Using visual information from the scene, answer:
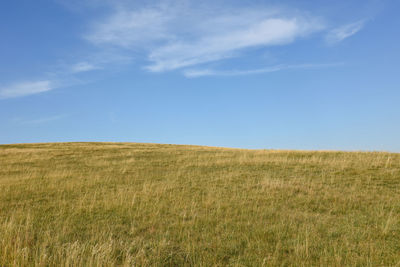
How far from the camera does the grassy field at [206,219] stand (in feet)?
19.3

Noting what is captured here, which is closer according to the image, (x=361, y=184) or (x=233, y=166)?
(x=361, y=184)

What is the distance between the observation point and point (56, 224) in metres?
8.45

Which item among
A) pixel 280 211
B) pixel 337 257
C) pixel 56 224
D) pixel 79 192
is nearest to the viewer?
pixel 337 257

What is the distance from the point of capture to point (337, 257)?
5.70m

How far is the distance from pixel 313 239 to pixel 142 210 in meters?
5.24

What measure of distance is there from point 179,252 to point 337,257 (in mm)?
3146

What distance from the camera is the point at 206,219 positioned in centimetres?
831

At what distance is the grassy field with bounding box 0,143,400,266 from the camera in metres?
5.89

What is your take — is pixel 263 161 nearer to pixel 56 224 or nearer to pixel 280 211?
pixel 280 211

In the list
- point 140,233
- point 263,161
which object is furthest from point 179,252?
point 263,161

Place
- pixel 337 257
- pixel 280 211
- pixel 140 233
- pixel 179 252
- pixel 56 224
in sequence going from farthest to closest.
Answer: pixel 280 211 < pixel 56 224 < pixel 140 233 < pixel 179 252 < pixel 337 257

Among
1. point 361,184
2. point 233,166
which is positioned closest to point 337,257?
point 361,184

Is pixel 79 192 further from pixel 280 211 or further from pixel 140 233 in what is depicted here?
pixel 280 211

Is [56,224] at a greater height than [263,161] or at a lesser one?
lesser
